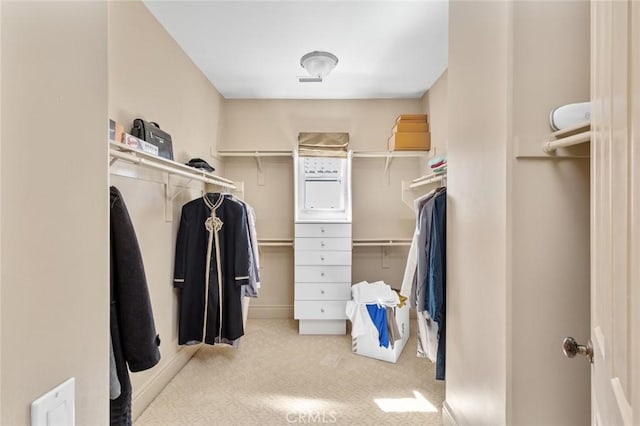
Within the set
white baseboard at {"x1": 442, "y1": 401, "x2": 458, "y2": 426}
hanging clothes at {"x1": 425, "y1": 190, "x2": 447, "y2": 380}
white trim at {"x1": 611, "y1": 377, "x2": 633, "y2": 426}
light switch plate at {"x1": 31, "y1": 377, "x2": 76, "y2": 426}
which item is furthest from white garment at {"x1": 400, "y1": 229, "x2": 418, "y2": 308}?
light switch plate at {"x1": 31, "y1": 377, "x2": 76, "y2": 426}

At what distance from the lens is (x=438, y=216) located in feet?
6.15

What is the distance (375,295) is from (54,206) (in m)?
2.73

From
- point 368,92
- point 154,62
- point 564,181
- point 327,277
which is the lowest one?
point 327,277

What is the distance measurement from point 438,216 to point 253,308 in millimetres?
2573

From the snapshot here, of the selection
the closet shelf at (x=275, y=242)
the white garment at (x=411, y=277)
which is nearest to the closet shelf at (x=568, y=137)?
the white garment at (x=411, y=277)

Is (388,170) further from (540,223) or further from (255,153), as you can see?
(540,223)

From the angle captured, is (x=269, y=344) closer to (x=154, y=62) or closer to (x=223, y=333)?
(x=223, y=333)

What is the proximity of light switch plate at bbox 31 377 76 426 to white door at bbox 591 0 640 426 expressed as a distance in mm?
766

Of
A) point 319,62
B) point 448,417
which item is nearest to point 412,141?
point 319,62

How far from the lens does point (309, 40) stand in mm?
2443

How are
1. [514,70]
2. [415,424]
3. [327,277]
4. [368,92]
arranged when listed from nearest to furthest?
1. [514,70]
2. [415,424]
3. [327,277]
4. [368,92]

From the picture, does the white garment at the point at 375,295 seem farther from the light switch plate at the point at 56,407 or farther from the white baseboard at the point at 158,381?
the light switch plate at the point at 56,407

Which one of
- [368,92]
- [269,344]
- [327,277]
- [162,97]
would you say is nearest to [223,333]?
[269,344]

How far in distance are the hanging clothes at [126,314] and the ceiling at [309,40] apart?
1580mm
